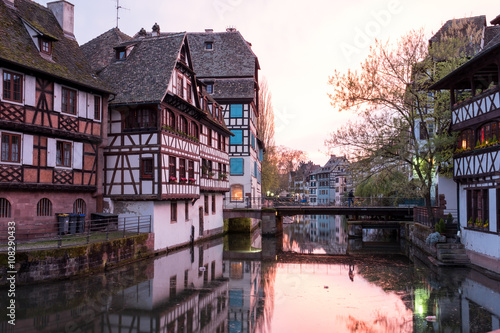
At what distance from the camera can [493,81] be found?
72.4ft

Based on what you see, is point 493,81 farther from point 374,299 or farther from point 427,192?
point 374,299

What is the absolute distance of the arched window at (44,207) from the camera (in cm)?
1973

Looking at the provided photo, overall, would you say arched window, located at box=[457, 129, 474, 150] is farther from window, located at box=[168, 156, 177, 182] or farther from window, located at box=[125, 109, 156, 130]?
window, located at box=[125, 109, 156, 130]

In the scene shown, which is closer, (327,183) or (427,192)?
(427,192)

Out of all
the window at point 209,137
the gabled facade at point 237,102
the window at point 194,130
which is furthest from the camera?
the gabled facade at point 237,102

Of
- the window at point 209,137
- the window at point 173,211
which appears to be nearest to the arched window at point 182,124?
the window at point 173,211

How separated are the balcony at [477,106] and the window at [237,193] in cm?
2340

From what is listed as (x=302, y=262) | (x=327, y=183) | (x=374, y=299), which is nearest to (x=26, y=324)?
(x=374, y=299)

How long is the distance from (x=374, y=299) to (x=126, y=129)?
629 inches

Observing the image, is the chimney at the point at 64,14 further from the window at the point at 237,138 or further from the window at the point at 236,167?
the window at the point at 236,167

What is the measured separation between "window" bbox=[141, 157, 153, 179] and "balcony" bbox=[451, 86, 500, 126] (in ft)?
52.8

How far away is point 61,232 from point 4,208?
2850 millimetres

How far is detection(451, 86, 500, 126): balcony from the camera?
1944cm

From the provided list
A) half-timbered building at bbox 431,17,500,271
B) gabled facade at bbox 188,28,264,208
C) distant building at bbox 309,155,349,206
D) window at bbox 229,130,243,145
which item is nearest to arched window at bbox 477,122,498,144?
half-timbered building at bbox 431,17,500,271
